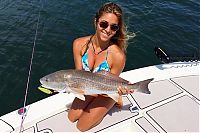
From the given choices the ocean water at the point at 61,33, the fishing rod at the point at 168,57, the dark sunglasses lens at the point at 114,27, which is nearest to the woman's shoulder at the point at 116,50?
the dark sunglasses lens at the point at 114,27

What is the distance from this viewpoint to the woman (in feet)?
17.3

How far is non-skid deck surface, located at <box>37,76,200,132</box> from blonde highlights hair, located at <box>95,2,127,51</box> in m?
1.22

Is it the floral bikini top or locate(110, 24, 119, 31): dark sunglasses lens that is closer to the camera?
locate(110, 24, 119, 31): dark sunglasses lens

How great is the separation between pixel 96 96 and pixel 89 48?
0.88 m

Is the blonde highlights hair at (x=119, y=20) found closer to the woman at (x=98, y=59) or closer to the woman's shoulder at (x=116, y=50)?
the woman at (x=98, y=59)

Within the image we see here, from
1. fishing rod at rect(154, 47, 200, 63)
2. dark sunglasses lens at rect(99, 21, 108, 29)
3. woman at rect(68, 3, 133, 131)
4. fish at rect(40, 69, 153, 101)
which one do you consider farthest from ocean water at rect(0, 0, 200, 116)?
dark sunglasses lens at rect(99, 21, 108, 29)

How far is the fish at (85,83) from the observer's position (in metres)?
4.90

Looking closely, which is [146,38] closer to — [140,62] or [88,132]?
[140,62]

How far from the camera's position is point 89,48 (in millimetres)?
5672

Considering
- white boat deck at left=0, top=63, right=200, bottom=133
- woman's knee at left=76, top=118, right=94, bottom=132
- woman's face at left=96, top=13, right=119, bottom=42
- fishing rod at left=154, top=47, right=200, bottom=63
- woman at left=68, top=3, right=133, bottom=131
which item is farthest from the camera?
fishing rod at left=154, top=47, right=200, bottom=63

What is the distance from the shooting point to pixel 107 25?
16.8 feet

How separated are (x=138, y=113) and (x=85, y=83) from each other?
1.42 meters

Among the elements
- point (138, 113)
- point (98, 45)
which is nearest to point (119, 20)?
point (98, 45)

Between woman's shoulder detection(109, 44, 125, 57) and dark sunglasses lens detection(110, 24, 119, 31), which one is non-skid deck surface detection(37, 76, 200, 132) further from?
dark sunglasses lens detection(110, 24, 119, 31)
